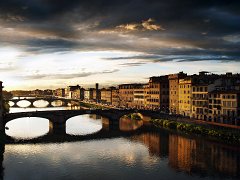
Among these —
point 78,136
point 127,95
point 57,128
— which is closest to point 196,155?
point 78,136

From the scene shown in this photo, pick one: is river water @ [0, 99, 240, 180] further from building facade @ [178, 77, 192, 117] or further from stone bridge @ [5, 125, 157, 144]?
building facade @ [178, 77, 192, 117]

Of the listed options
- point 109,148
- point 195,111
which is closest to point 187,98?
point 195,111

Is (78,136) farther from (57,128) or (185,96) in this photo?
(185,96)

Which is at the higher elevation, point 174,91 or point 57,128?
point 174,91

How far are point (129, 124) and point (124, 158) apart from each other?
1796 inches

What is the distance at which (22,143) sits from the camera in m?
77.1

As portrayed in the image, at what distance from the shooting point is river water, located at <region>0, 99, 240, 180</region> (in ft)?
173

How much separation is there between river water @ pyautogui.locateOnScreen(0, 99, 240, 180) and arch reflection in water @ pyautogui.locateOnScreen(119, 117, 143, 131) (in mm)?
11630

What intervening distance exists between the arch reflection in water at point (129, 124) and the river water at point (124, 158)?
1163cm

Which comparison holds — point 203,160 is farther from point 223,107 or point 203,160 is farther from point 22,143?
point 22,143

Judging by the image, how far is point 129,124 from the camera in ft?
355

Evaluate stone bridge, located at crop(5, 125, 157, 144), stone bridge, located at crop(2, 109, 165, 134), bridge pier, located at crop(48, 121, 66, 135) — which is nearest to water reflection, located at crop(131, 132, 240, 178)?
stone bridge, located at crop(5, 125, 157, 144)

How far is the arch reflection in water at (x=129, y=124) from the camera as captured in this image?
3929 inches

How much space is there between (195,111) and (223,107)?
1497 centimetres
